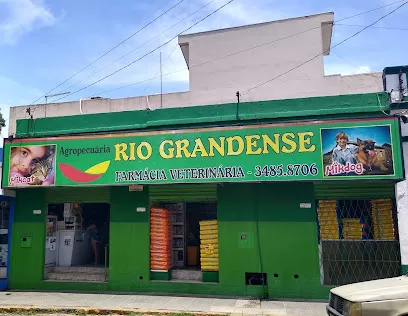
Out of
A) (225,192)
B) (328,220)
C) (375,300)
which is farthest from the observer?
(225,192)

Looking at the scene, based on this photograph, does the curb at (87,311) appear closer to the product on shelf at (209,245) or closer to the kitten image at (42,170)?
the product on shelf at (209,245)

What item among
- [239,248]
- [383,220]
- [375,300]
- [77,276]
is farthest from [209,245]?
[375,300]

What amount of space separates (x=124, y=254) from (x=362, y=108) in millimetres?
7659

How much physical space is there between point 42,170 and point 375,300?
9.31m

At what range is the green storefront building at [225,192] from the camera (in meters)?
9.96

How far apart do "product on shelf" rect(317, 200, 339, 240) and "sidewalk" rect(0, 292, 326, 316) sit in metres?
1.80

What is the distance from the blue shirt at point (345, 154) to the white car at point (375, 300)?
13.1ft

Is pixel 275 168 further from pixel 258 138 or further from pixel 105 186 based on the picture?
pixel 105 186

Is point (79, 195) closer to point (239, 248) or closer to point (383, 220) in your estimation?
point (239, 248)

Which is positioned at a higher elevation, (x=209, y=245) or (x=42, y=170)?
(x=42, y=170)

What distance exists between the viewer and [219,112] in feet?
36.9

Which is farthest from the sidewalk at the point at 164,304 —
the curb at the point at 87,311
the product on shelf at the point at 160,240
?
the product on shelf at the point at 160,240

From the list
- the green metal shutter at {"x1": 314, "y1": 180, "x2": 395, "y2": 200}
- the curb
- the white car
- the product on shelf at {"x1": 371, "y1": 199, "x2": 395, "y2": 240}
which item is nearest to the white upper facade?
the green metal shutter at {"x1": 314, "y1": 180, "x2": 395, "y2": 200}

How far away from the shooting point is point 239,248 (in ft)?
34.9
